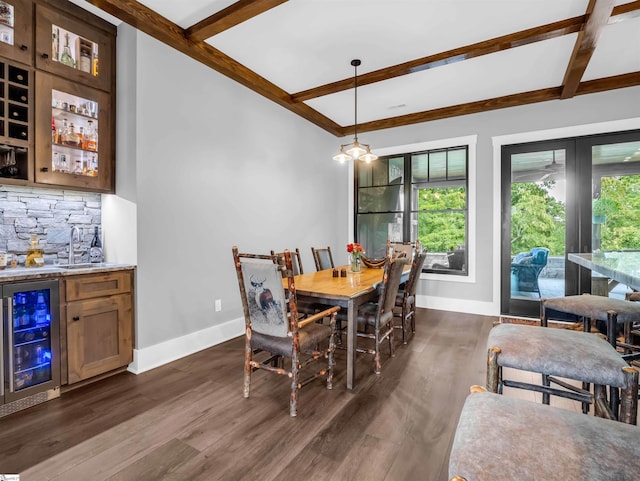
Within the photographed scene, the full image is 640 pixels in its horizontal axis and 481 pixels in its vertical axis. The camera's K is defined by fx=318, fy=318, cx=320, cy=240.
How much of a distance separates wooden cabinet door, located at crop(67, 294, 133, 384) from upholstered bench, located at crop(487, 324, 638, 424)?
8.96ft

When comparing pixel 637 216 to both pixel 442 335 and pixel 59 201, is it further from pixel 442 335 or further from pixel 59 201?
pixel 59 201

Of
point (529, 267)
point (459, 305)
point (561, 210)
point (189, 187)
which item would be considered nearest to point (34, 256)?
point (189, 187)

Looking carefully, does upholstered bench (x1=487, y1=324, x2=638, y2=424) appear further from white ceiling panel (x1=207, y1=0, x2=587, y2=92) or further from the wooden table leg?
white ceiling panel (x1=207, y1=0, x2=587, y2=92)

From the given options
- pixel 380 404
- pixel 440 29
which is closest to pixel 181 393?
pixel 380 404

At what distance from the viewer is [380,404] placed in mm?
2240

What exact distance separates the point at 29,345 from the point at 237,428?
1.57 m

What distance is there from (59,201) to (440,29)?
3761 millimetres

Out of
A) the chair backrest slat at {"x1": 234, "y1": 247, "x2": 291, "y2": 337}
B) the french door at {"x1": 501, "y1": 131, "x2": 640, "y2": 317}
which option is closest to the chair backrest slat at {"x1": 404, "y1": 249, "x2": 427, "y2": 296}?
the chair backrest slat at {"x1": 234, "y1": 247, "x2": 291, "y2": 337}

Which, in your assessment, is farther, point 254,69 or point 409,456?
point 254,69

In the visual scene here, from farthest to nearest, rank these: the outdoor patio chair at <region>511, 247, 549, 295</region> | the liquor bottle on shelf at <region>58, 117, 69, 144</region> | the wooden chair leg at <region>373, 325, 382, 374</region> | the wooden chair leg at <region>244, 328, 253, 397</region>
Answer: the outdoor patio chair at <region>511, 247, 549, 295</region> < the wooden chair leg at <region>373, 325, 382, 374</region> < the liquor bottle on shelf at <region>58, 117, 69, 144</region> < the wooden chair leg at <region>244, 328, 253, 397</region>

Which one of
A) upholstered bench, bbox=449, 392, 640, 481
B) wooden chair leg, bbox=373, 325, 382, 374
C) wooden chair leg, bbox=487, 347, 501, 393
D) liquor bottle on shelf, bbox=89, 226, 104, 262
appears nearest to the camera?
upholstered bench, bbox=449, 392, 640, 481

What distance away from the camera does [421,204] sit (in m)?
5.25

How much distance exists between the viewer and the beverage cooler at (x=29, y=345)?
2.06 m

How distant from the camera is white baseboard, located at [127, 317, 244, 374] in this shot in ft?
9.05
